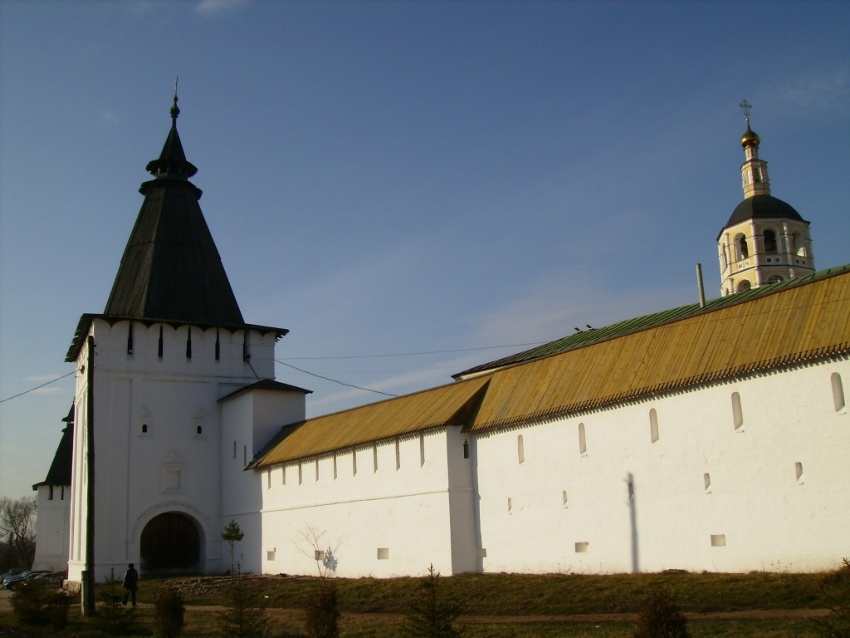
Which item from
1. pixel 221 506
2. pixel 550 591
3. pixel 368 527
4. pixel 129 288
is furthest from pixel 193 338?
pixel 550 591

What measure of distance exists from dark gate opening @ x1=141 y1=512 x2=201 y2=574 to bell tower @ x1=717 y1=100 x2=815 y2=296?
24.8 metres

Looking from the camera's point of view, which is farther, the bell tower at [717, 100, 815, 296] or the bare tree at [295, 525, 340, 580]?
the bell tower at [717, 100, 815, 296]

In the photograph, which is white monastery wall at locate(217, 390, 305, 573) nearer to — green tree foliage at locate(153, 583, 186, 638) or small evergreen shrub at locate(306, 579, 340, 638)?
green tree foliage at locate(153, 583, 186, 638)

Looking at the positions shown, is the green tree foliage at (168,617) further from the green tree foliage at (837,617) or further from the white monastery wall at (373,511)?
the green tree foliage at (837,617)

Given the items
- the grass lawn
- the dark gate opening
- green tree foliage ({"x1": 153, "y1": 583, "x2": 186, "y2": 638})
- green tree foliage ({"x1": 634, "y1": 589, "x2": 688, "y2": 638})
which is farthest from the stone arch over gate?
green tree foliage ({"x1": 634, "y1": 589, "x2": 688, "y2": 638})

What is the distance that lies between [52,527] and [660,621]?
4228 cm

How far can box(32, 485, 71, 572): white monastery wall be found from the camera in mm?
43750

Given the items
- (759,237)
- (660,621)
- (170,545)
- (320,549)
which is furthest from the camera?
(759,237)

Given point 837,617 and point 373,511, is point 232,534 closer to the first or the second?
point 373,511

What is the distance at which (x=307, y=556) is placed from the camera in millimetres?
24391

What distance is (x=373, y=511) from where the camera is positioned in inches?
854

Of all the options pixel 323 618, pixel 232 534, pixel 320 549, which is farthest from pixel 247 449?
pixel 323 618

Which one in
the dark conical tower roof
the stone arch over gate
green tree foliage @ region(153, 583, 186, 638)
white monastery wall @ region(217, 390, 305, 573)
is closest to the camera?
green tree foliage @ region(153, 583, 186, 638)

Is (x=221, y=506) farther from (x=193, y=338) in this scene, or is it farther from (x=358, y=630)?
(x=358, y=630)
